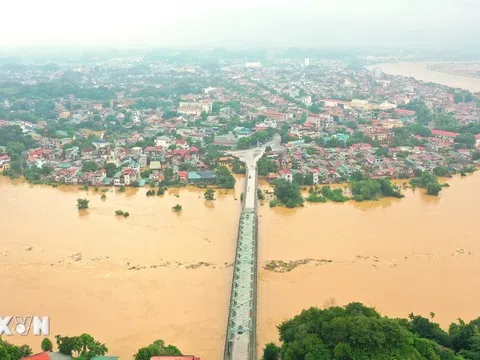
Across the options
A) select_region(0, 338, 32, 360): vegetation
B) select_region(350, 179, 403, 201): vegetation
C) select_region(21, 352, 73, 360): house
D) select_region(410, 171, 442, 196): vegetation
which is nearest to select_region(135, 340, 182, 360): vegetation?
select_region(21, 352, 73, 360): house

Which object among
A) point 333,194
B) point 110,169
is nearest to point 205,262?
point 333,194

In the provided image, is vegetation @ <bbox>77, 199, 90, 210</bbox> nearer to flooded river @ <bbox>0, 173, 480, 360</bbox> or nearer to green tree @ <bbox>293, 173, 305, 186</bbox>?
flooded river @ <bbox>0, 173, 480, 360</bbox>

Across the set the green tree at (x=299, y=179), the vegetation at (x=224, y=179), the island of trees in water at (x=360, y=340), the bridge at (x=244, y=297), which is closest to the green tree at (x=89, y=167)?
the vegetation at (x=224, y=179)

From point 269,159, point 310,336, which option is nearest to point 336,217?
point 269,159

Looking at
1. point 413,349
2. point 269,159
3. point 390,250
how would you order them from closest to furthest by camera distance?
point 413,349, point 390,250, point 269,159

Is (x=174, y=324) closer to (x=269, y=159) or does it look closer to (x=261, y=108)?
(x=269, y=159)

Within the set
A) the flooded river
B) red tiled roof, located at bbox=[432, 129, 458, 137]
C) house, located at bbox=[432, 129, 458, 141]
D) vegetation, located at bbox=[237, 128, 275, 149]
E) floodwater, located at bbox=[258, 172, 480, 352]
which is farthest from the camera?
red tiled roof, located at bbox=[432, 129, 458, 137]

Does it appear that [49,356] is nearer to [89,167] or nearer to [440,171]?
[89,167]
